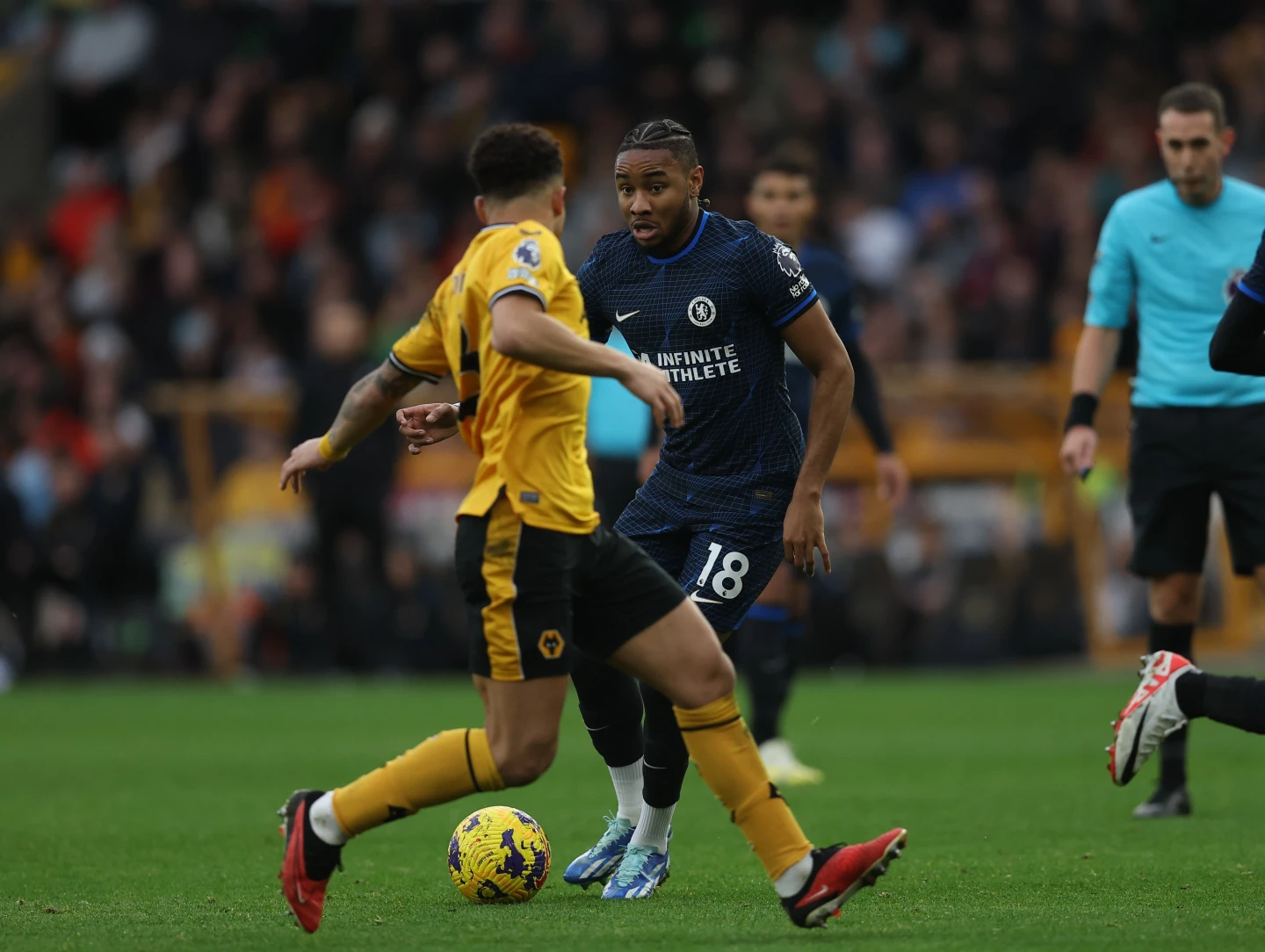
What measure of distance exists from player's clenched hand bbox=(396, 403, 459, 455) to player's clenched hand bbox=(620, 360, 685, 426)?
3.07 ft

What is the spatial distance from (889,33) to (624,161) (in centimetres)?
1456

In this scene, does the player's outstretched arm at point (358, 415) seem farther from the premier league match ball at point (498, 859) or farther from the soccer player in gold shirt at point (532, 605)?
the premier league match ball at point (498, 859)

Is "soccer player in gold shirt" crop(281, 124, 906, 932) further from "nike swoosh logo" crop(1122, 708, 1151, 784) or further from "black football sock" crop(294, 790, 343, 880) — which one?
"nike swoosh logo" crop(1122, 708, 1151, 784)

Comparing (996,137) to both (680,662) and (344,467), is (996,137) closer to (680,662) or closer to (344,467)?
(344,467)

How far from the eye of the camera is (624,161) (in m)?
6.00

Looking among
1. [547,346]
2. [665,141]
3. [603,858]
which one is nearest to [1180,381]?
[665,141]

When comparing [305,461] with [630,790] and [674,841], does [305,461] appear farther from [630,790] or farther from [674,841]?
[674,841]

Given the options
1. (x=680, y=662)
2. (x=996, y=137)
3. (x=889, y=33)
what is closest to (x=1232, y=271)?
(x=680, y=662)

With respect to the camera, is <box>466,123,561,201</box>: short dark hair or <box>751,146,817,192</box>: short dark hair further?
<box>751,146,817,192</box>: short dark hair

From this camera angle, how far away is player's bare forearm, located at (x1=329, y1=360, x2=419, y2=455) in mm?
5363

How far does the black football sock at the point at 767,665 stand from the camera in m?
9.07

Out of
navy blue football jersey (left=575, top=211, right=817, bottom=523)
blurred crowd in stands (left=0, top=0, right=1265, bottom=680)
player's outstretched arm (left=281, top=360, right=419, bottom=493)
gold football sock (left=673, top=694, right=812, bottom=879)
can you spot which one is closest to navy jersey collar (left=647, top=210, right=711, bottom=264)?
navy blue football jersey (left=575, top=211, right=817, bottom=523)

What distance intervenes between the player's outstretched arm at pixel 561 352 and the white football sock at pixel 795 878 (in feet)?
3.96

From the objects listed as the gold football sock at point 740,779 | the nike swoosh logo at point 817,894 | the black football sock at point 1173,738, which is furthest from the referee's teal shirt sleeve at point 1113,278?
the nike swoosh logo at point 817,894
